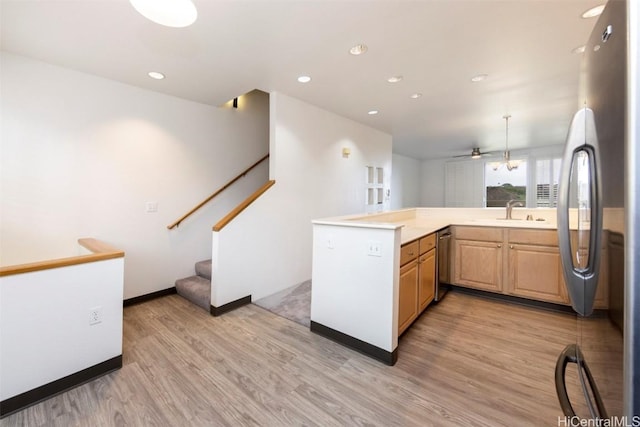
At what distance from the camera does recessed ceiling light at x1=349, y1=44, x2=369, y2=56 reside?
2279mm

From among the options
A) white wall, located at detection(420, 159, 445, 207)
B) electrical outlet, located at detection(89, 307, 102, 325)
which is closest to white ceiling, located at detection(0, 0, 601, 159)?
electrical outlet, located at detection(89, 307, 102, 325)

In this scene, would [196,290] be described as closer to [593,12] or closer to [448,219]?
[448,219]

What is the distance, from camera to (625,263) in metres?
0.56

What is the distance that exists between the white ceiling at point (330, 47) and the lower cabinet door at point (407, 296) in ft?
6.40

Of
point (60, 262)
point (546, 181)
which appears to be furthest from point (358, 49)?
point (546, 181)

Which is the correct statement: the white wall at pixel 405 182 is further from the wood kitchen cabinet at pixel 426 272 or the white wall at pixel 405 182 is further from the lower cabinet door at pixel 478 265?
the wood kitchen cabinet at pixel 426 272

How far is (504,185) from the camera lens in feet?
26.5

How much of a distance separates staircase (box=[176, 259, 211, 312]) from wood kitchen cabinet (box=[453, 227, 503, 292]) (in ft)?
10.3

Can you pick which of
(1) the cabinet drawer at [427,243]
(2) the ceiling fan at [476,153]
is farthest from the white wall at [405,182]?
(1) the cabinet drawer at [427,243]

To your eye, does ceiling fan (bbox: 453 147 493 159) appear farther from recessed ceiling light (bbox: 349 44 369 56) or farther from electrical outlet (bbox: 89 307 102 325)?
electrical outlet (bbox: 89 307 102 325)

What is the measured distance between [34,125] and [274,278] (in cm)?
285

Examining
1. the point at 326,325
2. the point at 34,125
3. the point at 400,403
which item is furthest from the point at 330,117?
the point at 400,403

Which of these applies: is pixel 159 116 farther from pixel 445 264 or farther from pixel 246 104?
pixel 445 264

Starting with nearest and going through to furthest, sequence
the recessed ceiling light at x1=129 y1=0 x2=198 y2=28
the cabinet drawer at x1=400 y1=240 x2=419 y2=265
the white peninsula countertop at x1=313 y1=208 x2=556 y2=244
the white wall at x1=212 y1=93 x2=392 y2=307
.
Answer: the recessed ceiling light at x1=129 y1=0 x2=198 y2=28, the cabinet drawer at x1=400 y1=240 x2=419 y2=265, the white peninsula countertop at x1=313 y1=208 x2=556 y2=244, the white wall at x1=212 y1=93 x2=392 y2=307
